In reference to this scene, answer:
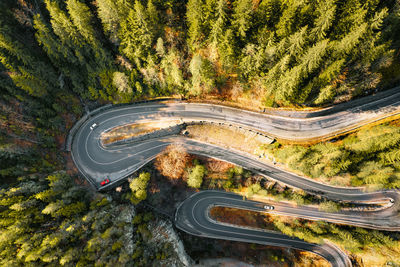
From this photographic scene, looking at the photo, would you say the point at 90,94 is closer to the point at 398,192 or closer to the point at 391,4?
the point at 391,4

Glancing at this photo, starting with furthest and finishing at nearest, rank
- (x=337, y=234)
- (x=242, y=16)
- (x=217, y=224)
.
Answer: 1. (x=217, y=224)
2. (x=337, y=234)
3. (x=242, y=16)

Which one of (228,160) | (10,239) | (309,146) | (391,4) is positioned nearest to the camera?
(10,239)

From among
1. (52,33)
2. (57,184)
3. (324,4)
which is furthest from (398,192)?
(52,33)

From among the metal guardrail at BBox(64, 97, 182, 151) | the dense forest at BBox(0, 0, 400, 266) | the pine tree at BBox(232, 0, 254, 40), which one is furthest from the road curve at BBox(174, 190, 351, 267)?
the pine tree at BBox(232, 0, 254, 40)

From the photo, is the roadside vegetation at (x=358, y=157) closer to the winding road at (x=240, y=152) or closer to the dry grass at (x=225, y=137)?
the winding road at (x=240, y=152)

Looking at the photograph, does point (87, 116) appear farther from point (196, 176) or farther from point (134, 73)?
point (196, 176)

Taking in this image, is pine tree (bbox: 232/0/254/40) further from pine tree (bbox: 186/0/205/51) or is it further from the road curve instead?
the road curve

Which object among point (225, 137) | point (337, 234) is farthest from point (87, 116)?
point (337, 234)
